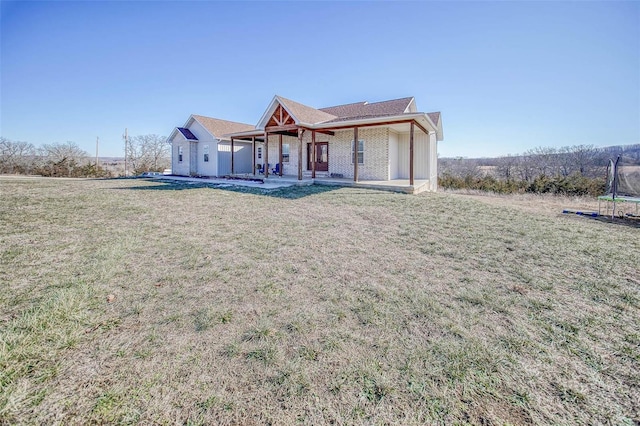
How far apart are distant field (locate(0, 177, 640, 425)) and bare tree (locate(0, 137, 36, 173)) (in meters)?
35.1

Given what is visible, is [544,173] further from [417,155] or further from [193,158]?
[193,158]

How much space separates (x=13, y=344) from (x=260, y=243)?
3.72 m

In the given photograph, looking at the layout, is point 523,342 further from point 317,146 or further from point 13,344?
point 317,146

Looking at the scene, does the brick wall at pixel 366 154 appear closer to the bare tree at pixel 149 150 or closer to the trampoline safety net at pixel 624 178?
the trampoline safety net at pixel 624 178

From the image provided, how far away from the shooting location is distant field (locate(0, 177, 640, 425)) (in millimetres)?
2139

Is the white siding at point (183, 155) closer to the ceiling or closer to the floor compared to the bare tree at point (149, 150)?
closer to the floor

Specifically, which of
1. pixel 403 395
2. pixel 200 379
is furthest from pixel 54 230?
pixel 403 395

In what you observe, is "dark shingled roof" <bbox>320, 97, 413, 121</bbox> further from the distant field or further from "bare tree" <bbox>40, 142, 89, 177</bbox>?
"bare tree" <bbox>40, 142, 89, 177</bbox>

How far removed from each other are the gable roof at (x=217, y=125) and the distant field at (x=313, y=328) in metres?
17.5

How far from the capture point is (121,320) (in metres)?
3.15

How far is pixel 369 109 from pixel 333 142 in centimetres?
309

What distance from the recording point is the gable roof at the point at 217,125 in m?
22.5

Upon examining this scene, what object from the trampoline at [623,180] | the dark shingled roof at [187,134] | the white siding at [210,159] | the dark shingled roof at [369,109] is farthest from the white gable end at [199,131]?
the trampoline at [623,180]

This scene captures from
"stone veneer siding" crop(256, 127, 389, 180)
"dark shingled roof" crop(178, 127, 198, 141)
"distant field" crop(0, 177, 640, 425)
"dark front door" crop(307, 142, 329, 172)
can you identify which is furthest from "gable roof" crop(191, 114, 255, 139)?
"distant field" crop(0, 177, 640, 425)
